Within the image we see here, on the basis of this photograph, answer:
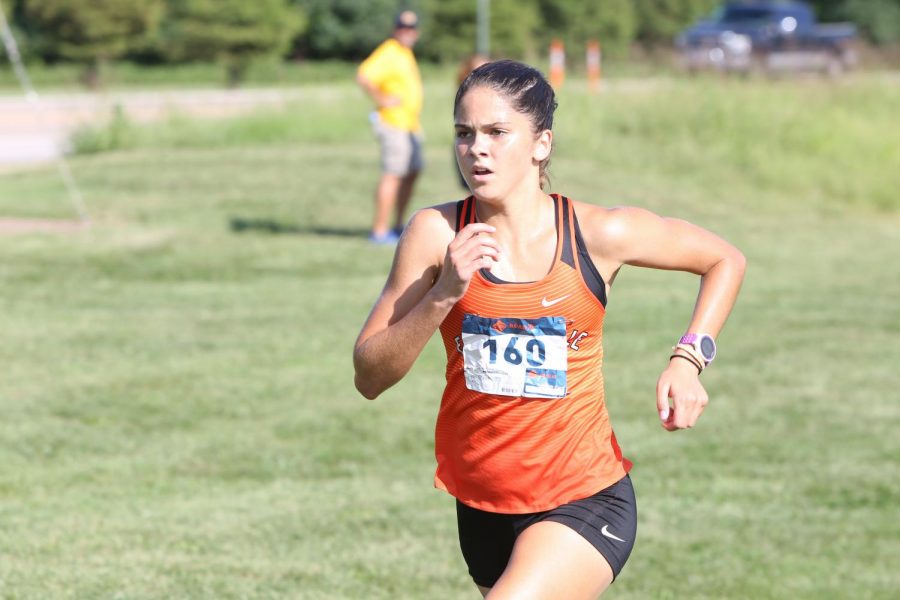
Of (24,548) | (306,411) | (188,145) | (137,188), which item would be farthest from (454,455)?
(188,145)

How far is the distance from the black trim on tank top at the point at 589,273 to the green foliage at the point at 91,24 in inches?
1614

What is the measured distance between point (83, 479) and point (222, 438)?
3.00 ft

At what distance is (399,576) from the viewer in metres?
5.45

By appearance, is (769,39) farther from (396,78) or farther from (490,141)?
(490,141)

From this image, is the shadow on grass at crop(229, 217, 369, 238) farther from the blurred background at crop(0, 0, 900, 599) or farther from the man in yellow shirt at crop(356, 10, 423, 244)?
the man in yellow shirt at crop(356, 10, 423, 244)

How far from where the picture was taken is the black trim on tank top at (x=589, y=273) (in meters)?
3.31

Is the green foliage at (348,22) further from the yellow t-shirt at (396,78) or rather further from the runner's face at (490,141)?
the runner's face at (490,141)

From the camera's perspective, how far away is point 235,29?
42.3 metres

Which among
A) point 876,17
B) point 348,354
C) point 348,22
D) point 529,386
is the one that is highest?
point 529,386

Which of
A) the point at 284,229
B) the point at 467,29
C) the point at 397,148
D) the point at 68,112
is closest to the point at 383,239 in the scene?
the point at 397,148

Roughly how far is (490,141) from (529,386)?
0.64 metres

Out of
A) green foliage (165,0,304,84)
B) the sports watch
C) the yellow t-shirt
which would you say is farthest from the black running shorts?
green foliage (165,0,304,84)

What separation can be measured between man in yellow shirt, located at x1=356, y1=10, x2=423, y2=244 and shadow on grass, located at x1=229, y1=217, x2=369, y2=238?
1010 mm

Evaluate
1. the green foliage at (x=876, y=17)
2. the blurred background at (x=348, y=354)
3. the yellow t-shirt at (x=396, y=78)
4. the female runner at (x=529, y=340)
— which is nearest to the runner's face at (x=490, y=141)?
the female runner at (x=529, y=340)
